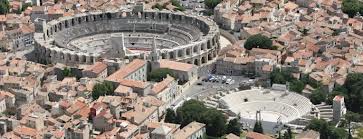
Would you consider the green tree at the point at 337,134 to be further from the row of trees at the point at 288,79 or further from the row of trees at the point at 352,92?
the row of trees at the point at 288,79

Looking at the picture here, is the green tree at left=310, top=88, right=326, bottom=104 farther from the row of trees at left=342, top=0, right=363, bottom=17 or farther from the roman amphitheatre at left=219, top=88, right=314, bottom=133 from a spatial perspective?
the row of trees at left=342, top=0, right=363, bottom=17

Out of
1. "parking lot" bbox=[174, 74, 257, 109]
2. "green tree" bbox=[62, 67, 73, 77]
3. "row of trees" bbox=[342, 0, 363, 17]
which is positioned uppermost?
"row of trees" bbox=[342, 0, 363, 17]

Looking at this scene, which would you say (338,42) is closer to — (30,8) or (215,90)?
(215,90)

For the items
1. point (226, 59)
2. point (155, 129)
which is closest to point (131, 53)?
point (226, 59)

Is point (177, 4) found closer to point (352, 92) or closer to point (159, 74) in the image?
point (159, 74)

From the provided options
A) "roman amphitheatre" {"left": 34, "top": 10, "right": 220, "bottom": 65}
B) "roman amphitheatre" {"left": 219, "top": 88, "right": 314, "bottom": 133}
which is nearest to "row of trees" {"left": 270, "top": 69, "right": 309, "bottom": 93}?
"roman amphitheatre" {"left": 219, "top": 88, "right": 314, "bottom": 133}

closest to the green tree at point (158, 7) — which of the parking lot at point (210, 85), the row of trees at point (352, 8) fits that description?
the row of trees at point (352, 8)
